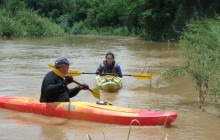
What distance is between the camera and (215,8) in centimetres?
2852

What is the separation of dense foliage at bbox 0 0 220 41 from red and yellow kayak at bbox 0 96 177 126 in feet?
27.2

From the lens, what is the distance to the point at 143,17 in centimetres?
3256

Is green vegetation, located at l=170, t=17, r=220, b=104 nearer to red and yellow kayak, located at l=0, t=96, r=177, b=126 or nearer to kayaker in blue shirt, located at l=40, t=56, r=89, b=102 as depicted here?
Result: red and yellow kayak, located at l=0, t=96, r=177, b=126

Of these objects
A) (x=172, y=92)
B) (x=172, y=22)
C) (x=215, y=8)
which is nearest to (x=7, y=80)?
(x=172, y=92)

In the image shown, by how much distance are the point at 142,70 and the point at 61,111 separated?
283 inches

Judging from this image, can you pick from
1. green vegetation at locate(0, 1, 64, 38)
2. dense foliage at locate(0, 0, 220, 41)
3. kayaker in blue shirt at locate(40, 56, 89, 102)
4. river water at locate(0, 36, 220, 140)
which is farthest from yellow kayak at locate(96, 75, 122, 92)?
green vegetation at locate(0, 1, 64, 38)

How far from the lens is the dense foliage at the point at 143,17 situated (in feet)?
99.4

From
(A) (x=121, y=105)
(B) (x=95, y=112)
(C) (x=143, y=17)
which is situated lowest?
(A) (x=121, y=105)

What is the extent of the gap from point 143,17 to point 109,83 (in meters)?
23.0

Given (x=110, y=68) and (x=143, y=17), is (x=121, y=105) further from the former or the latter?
(x=143, y=17)

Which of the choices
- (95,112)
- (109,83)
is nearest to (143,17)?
(109,83)

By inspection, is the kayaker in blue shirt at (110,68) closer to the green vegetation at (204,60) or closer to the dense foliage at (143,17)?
the green vegetation at (204,60)

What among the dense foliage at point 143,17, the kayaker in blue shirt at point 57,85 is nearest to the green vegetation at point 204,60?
the kayaker in blue shirt at point 57,85

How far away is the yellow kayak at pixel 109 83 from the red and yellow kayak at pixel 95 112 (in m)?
2.65
